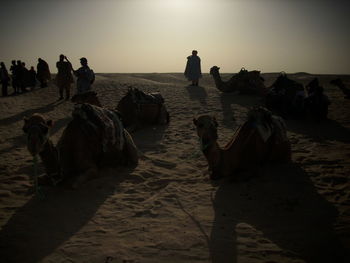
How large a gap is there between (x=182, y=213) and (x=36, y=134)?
2.30 m

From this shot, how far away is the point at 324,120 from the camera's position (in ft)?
33.7

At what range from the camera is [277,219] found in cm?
425

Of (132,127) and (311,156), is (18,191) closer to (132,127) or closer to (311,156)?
(132,127)

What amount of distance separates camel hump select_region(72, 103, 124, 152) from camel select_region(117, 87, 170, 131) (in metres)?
3.32

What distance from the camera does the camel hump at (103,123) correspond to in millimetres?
5496

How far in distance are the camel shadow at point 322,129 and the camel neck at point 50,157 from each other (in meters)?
6.27

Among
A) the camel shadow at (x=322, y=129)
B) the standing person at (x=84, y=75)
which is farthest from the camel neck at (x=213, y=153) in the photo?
the standing person at (x=84, y=75)

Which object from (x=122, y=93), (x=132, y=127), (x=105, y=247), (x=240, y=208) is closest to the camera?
(x=105, y=247)

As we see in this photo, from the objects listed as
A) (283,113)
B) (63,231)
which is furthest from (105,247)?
(283,113)

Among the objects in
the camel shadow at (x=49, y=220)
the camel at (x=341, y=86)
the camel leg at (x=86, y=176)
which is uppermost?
the camel at (x=341, y=86)

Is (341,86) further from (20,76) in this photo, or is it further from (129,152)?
(20,76)

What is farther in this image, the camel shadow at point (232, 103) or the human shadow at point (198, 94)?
the human shadow at point (198, 94)

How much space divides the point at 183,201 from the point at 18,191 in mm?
2730

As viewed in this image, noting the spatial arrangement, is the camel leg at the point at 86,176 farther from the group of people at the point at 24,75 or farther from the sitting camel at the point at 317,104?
the group of people at the point at 24,75
